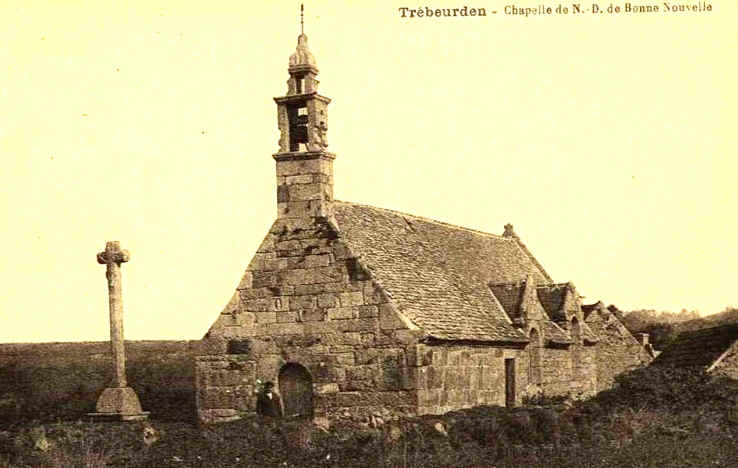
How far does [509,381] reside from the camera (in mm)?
27000

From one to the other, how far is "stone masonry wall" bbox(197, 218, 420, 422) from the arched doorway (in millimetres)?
218

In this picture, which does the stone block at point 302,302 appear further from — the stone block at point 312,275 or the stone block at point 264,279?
the stone block at point 264,279

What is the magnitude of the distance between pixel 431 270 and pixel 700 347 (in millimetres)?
7043

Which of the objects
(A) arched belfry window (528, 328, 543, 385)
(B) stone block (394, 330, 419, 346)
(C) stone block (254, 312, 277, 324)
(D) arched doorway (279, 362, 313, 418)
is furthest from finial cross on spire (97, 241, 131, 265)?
(A) arched belfry window (528, 328, 543, 385)

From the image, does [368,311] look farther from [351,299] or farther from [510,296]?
[510,296]

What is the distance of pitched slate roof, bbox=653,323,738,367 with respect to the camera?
24422mm

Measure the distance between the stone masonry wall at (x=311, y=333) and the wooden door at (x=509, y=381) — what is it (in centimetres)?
587

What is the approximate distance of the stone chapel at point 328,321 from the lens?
22.1 m

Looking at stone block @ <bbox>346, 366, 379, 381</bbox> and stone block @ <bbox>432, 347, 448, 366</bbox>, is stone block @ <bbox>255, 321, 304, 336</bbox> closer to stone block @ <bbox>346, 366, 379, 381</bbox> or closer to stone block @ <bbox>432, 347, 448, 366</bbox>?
stone block @ <bbox>346, 366, 379, 381</bbox>

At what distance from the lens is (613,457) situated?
1609 centimetres

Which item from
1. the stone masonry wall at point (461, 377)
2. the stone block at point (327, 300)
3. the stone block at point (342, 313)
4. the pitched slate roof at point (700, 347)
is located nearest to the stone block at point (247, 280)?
the stone block at point (327, 300)

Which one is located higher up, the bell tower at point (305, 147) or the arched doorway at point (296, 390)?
the bell tower at point (305, 147)

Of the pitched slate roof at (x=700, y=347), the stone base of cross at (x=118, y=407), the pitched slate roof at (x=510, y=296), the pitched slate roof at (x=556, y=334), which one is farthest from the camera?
the pitched slate roof at (x=556, y=334)

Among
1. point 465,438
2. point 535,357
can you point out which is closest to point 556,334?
point 535,357
